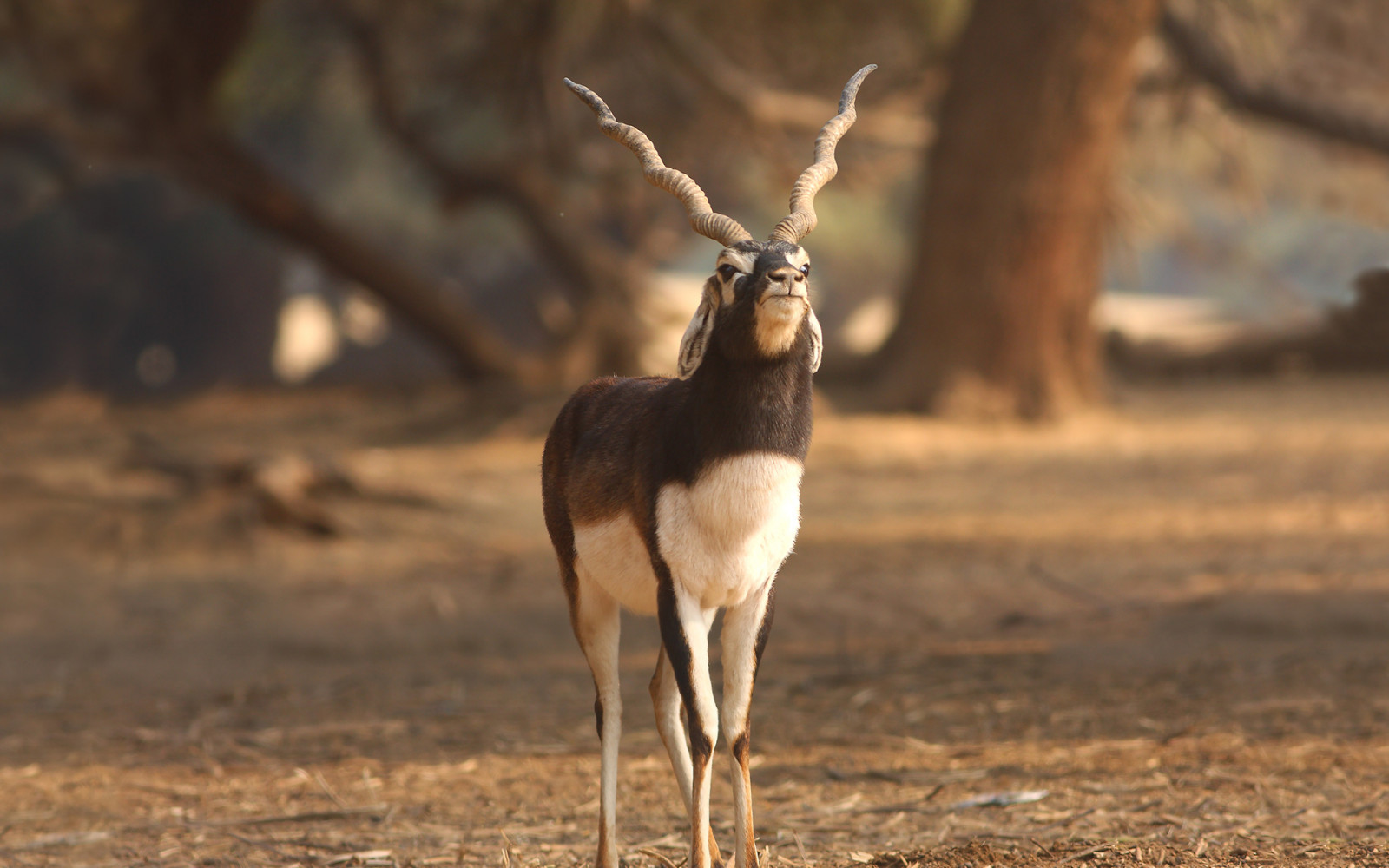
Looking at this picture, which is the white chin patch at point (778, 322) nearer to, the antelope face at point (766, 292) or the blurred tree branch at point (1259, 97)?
the antelope face at point (766, 292)

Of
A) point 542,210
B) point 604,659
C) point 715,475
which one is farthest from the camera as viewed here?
point 542,210

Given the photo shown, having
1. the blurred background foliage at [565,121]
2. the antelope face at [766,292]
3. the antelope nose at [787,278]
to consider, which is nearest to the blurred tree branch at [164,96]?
the blurred background foliage at [565,121]

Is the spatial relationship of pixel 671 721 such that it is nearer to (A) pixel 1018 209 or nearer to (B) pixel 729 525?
(B) pixel 729 525

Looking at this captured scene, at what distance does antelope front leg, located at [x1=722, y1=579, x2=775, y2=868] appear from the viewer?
127 inches

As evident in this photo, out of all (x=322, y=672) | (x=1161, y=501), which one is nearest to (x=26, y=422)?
(x=322, y=672)

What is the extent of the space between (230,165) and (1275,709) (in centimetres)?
1202

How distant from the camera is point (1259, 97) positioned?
14219mm

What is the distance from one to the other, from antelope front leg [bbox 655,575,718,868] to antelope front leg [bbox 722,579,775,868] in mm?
60

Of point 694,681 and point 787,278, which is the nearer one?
point 787,278

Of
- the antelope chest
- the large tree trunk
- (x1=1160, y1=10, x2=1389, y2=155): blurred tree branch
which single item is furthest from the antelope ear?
(x1=1160, y1=10, x2=1389, y2=155): blurred tree branch

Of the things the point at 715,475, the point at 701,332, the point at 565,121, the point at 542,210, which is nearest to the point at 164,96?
the point at 565,121

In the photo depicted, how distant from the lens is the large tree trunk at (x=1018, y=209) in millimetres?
11641

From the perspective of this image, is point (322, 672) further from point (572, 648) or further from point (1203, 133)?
point (1203, 133)

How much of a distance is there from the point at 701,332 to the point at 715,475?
327 millimetres
